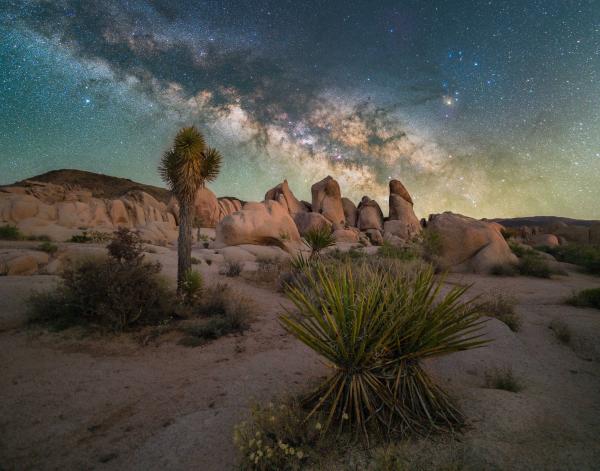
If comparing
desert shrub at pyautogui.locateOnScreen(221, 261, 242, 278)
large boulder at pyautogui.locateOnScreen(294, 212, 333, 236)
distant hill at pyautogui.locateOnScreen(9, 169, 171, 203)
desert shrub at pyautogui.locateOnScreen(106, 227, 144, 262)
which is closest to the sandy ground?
desert shrub at pyautogui.locateOnScreen(106, 227, 144, 262)

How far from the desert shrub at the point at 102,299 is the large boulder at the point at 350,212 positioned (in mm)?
45117

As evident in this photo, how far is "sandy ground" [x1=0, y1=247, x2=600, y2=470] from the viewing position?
96.7 inches

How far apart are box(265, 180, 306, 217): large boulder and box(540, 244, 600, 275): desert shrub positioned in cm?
3109

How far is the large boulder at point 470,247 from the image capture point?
614 inches

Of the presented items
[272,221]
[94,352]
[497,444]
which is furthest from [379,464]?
[272,221]

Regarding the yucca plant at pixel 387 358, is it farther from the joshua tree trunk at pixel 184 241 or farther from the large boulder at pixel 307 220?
the large boulder at pixel 307 220

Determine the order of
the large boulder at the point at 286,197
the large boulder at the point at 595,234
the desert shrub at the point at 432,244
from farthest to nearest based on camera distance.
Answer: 1. the large boulder at the point at 286,197
2. the large boulder at the point at 595,234
3. the desert shrub at the point at 432,244

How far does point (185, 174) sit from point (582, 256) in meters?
22.5

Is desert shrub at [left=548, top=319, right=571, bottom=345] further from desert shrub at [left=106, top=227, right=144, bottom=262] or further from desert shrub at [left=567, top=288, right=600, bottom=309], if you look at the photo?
desert shrub at [left=106, top=227, right=144, bottom=262]

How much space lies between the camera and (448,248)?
16.7m

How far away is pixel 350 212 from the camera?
52062 millimetres

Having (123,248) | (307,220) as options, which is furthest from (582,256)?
(307,220)

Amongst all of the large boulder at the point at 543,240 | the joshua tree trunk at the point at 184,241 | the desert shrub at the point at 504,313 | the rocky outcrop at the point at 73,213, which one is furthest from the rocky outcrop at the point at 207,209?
the desert shrub at the point at 504,313

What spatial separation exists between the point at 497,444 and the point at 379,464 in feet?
3.06
